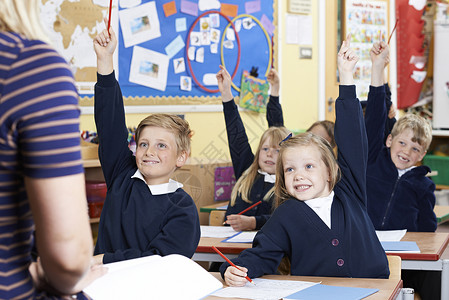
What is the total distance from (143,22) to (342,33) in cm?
235

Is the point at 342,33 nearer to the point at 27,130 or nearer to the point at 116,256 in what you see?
the point at 116,256

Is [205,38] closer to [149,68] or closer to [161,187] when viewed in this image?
[149,68]

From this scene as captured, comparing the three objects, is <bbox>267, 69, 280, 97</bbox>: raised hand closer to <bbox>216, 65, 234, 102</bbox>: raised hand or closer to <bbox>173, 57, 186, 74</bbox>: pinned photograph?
<bbox>216, 65, 234, 102</bbox>: raised hand

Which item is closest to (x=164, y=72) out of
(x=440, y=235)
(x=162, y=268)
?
(x=440, y=235)

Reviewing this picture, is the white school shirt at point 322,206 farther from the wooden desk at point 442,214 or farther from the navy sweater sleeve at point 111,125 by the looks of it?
the wooden desk at point 442,214

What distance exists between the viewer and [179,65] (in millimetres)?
4109

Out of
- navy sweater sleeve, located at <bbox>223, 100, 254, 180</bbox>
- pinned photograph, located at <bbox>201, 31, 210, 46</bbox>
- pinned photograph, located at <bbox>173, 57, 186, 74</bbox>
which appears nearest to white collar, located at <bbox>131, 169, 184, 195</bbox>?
navy sweater sleeve, located at <bbox>223, 100, 254, 180</bbox>

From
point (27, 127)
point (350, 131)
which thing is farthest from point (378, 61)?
point (27, 127)

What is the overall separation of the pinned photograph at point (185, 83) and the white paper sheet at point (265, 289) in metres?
2.62

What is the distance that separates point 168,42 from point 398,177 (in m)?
1.84

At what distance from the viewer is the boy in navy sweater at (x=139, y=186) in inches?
67.9

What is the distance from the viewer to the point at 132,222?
1759 mm

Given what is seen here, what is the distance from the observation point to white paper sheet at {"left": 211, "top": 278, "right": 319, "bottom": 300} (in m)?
A: 1.46

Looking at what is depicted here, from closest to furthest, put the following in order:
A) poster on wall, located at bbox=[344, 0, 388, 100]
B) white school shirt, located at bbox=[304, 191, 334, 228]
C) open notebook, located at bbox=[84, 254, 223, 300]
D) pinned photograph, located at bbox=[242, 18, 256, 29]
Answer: open notebook, located at bbox=[84, 254, 223, 300]
white school shirt, located at bbox=[304, 191, 334, 228]
pinned photograph, located at bbox=[242, 18, 256, 29]
poster on wall, located at bbox=[344, 0, 388, 100]
